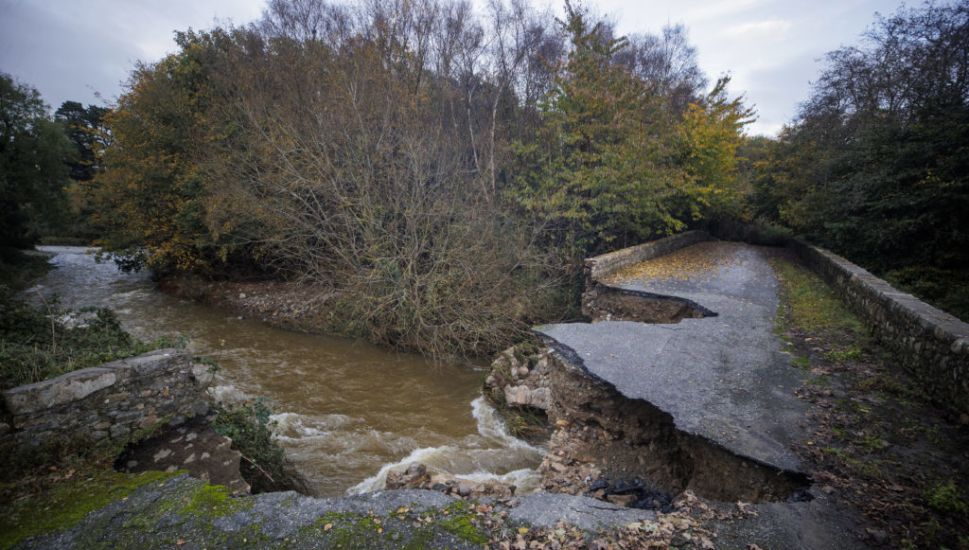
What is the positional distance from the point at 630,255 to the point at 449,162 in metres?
6.86

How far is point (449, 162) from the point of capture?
1323 centimetres

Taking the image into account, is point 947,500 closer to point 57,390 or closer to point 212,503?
point 212,503

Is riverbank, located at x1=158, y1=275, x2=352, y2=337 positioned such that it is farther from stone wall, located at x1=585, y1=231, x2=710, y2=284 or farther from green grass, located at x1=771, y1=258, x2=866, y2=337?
green grass, located at x1=771, y1=258, x2=866, y2=337

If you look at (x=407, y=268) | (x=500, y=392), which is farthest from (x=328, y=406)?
(x=407, y=268)

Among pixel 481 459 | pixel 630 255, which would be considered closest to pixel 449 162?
pixel 630 255

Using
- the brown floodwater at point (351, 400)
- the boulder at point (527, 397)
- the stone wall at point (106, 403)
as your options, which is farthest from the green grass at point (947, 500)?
the stone wall at point (106, 403)

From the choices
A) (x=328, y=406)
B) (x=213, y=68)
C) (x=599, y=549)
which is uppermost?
(x=213, y=68)

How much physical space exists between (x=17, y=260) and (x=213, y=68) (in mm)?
13910

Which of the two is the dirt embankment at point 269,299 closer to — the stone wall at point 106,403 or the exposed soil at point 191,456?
the stone wall at point 106,403

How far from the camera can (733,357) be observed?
5648mm

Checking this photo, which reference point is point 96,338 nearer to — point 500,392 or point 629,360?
point 500,392

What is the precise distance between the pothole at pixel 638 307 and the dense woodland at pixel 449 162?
5.11ft

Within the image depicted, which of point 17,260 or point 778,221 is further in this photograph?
point 778,221

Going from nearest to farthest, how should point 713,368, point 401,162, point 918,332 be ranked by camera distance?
point 918,332
point 713,368
point 401,162
